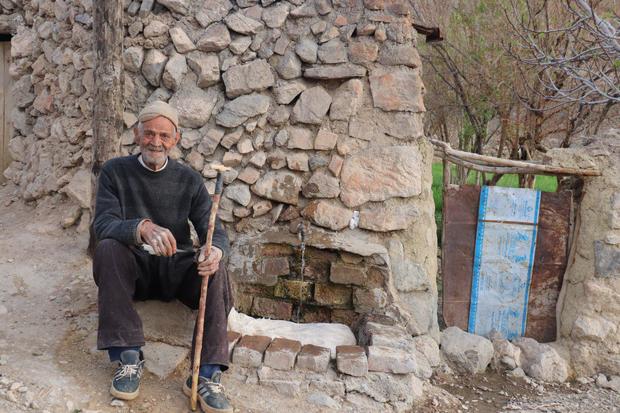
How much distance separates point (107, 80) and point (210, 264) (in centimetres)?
186

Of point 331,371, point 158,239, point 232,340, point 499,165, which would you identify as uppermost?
point 499,165

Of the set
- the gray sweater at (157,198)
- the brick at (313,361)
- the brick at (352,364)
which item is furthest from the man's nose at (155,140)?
the brick at (352,364)

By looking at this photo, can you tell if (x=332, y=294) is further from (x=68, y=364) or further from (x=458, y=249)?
(x=68, y=364)

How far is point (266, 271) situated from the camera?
12.8 feet

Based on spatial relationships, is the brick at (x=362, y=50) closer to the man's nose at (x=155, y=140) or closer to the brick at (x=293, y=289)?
the brick at (x=293, y=289)

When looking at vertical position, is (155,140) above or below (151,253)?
above

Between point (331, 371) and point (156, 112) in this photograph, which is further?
point (331, 371)

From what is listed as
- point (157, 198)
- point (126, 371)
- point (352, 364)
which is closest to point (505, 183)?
point (352, 364)

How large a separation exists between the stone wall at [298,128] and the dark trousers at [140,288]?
1089 mm

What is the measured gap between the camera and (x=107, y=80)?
151 inches

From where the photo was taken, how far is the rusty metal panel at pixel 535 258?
4.74 meters

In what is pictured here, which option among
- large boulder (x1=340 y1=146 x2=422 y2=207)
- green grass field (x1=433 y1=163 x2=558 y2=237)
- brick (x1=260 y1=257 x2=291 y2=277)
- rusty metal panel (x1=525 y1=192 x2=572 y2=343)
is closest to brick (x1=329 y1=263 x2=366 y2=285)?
brick (x1=260 y1=257 x2=291 y2=277)

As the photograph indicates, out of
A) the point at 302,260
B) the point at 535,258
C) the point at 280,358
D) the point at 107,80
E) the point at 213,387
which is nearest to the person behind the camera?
the point at 213,387

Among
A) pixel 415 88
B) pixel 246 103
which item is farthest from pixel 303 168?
pixel 415 88
